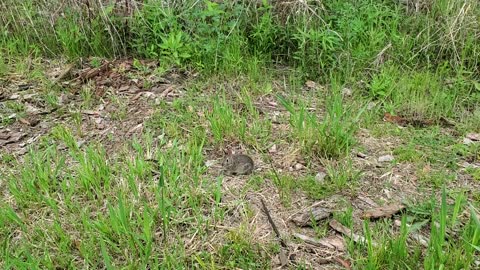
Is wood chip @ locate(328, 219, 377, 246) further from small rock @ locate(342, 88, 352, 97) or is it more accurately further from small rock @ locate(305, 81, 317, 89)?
small rock @ locate(305, 81, 317, 89)

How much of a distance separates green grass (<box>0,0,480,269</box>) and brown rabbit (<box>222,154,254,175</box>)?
0.20 feet

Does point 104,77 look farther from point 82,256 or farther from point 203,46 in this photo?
point 82,256

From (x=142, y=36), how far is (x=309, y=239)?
2238mm

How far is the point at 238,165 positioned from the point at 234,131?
0.97ft

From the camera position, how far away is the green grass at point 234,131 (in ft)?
6.69

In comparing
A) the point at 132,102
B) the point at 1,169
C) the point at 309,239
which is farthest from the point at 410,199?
the point at 1,169

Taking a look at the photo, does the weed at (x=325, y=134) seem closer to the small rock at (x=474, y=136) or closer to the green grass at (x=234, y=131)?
the green grass at (x=234, y=131)

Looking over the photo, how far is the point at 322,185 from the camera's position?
2.39m

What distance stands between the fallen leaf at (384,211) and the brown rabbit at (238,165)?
0.64 meters

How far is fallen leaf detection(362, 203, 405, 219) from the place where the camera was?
219 cm

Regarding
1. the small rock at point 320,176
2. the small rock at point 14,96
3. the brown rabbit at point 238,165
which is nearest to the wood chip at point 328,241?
the small rock at point 320,176

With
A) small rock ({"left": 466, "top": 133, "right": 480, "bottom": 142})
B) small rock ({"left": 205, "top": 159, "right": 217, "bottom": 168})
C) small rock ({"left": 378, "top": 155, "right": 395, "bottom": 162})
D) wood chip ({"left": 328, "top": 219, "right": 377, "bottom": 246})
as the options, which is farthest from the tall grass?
wood chip ({"left": 328, "top": 219, "right": 377, "bottom": 246})

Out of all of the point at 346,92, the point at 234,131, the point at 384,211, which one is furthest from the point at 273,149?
the point at 346,92

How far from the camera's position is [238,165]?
99.3 inches
